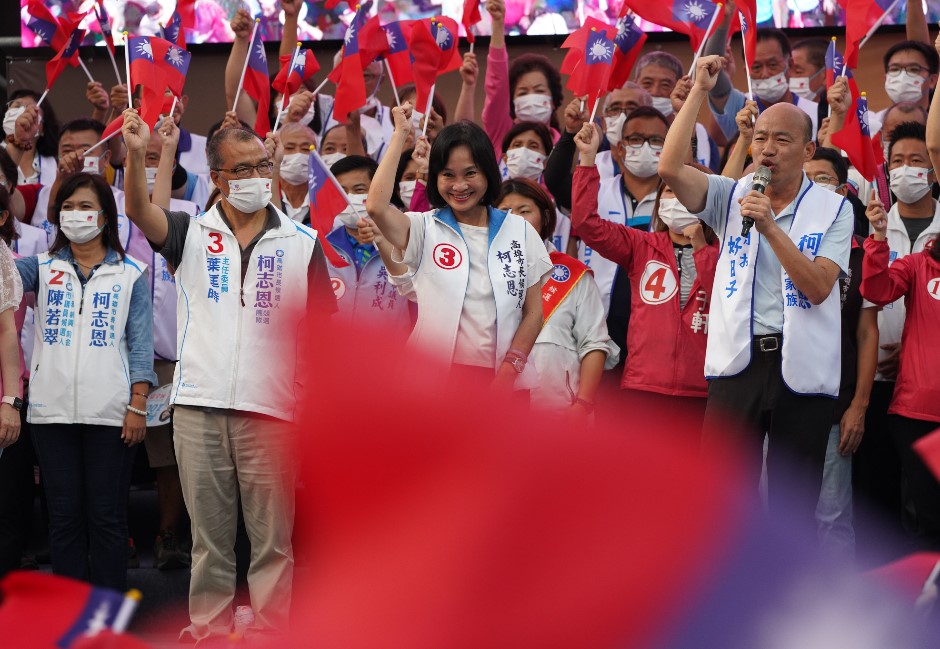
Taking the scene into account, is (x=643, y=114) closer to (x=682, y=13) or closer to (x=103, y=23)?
(x=682, y=13)

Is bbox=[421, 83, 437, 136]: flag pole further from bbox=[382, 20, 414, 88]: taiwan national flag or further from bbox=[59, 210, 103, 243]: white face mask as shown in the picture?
bbox=[59, 210, 103, 243]: white face mask

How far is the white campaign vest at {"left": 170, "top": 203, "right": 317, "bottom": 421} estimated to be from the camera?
4.52 meters

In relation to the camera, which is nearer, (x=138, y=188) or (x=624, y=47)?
(x=138, y=188)

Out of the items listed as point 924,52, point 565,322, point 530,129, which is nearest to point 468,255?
point 565,322

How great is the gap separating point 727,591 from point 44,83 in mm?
9110

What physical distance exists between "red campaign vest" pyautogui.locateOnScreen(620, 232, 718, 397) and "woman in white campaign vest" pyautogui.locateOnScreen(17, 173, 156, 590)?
2.11m

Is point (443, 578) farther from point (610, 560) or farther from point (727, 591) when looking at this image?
point (727, 591)

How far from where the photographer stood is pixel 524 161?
619 cm

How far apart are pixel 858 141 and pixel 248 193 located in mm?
2884

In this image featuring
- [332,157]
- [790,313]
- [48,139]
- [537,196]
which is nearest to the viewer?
[790,313]

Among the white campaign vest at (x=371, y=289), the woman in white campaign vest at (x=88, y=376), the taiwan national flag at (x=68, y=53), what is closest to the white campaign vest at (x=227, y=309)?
the white campaign vest at (x=371, y=289)

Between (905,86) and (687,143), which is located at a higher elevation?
(905,86)

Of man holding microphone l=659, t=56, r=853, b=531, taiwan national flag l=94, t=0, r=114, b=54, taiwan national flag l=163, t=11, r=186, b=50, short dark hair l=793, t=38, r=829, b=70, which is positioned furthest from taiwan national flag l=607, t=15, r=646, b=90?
taiwan national flag l=94, t=0, r=114, b=54

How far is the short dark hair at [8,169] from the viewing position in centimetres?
607
